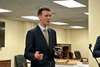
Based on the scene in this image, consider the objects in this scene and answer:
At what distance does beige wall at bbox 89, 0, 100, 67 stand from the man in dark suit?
2033mm

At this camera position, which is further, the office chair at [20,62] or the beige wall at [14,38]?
the beige wall at [14,38]

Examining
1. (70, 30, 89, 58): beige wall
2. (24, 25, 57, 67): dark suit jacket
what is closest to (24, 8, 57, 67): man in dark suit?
(24, 25, 57, 67): dark suit jacket

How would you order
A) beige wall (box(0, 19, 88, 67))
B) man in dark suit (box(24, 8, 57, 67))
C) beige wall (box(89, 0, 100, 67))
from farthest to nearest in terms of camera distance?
beige wall (box(0, 19, 88, 67)), beige wall (box(89, 0, 100, 67)), man in dark suit (box(24, 8, 57, 67))

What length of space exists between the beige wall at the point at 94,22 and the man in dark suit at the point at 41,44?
2033 mm

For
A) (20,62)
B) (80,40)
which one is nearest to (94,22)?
(20,62)

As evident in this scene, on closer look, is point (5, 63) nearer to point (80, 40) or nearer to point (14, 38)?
point (14, 38)

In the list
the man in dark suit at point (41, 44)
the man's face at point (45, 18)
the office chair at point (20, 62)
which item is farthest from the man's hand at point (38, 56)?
the office chair at point (20, 62)

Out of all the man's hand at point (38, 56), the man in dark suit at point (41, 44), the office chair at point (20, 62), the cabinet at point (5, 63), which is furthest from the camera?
the cabinet at point (5, 63)

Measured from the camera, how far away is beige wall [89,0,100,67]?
4.17 meters

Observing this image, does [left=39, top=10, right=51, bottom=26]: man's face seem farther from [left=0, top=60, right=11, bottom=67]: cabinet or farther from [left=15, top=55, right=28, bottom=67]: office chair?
[left=0, top=60, right=11, bottom=67]: cabinet

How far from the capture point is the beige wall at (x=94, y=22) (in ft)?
13.7

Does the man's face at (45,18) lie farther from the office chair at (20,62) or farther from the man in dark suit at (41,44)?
the office chair at (20,62)

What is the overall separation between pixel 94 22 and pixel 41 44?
2.20m

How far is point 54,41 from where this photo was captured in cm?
231
